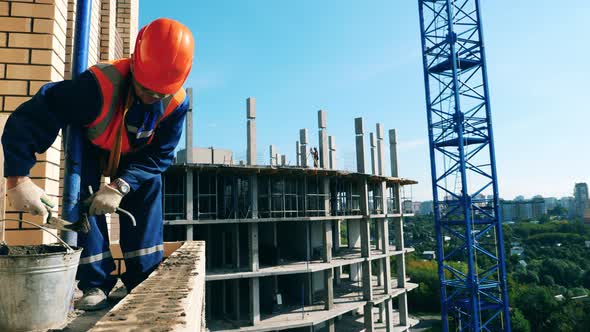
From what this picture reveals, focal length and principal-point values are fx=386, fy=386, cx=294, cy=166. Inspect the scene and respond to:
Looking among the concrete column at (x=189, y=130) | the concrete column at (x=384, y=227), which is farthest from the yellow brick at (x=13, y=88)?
the concrete column at (x=384, y=227)

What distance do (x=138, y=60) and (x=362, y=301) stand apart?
19.2m

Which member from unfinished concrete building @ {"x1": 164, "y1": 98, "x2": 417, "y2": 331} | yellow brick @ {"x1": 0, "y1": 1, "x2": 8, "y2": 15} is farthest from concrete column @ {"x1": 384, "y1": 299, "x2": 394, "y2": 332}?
yellow brick @ {"x1": 0, "y1": 1, "x2": 8, "y2": 15}

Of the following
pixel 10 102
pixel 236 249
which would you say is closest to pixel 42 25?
pixel 10 102

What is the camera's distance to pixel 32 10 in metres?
3.13

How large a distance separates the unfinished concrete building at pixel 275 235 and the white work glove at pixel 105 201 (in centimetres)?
1303

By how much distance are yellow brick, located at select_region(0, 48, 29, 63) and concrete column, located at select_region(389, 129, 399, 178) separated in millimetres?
22494

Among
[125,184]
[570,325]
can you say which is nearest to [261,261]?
[125,184]

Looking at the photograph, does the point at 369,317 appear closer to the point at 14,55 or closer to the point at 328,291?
the point at 328,291

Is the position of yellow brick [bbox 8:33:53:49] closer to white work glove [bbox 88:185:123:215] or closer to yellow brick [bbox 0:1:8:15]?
yellow brick [bbox 0:1:8:15]

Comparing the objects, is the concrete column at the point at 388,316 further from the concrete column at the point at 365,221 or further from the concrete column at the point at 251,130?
the concrete column at the point at 251,130

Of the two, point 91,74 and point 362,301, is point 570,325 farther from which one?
point 91,74

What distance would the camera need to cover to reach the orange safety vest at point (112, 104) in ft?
7.26

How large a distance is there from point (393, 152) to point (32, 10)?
23020 mm

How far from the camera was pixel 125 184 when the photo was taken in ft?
7.32
